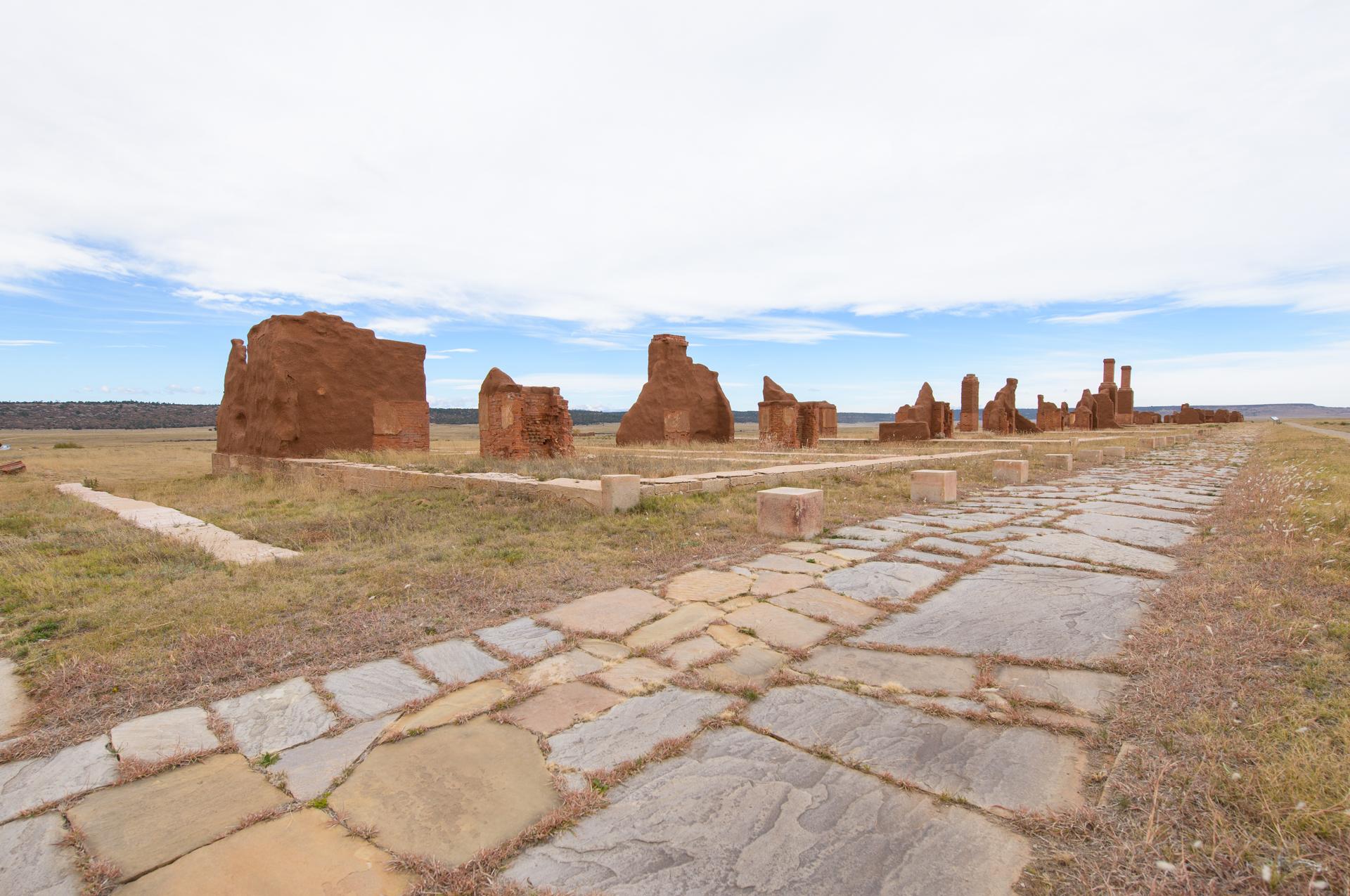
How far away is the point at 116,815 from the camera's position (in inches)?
78.0

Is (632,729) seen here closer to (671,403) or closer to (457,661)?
(457,661)

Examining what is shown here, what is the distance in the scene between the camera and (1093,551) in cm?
511

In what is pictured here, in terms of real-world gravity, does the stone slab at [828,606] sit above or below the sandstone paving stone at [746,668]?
above

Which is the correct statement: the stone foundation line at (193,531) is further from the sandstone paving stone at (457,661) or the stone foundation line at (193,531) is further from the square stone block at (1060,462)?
the square stone block at (1060,462)

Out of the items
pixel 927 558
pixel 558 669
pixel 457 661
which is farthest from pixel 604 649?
pixel 927 558

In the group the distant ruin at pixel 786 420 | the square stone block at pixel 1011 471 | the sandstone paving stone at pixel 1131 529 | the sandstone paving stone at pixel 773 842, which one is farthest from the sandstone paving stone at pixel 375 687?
the distant ruin at pixel 786 420

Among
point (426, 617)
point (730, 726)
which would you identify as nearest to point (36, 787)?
point (426, 617)

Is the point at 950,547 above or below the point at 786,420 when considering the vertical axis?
below

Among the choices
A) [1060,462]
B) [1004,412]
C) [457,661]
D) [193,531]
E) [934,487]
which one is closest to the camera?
[457,661]

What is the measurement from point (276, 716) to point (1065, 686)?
3265 mm

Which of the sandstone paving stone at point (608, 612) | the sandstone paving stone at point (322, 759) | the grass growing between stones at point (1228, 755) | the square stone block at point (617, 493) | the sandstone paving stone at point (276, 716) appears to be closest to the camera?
the grass growing between stones at point (1228, 755)

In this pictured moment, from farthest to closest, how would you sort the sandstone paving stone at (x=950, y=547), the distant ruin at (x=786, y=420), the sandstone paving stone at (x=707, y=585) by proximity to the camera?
the distant ruin at (x=786, y=420)
the sandstone paving stone at (x=950, y=547)
the sandstone paving stone at (x=707, y=585)

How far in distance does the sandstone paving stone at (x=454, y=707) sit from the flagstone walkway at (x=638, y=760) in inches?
0.7

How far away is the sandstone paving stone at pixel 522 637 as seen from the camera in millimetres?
3230
